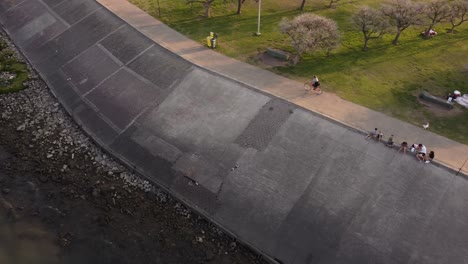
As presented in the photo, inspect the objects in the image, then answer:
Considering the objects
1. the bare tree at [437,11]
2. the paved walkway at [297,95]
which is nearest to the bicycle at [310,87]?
the paved walkway at [297,95]

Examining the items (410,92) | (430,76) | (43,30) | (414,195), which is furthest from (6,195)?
(430,76)

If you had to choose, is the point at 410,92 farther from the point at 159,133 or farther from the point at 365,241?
the point at 159,133

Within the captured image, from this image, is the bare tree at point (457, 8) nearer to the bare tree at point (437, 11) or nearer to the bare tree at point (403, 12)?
the bare tree at point (437, 11)

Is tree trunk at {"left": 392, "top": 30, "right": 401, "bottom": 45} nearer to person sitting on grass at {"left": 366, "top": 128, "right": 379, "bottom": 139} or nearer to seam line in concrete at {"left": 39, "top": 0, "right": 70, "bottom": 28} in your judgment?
person sitting on grass at {"left": 366, "top": 128, "right": 379, "bottom": 139}

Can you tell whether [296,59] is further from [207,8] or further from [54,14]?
[54,14]

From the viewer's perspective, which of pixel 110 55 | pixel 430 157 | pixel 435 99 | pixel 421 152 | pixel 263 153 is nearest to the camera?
pixel 430 157

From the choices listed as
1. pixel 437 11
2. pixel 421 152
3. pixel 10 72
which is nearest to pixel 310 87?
pixel 421 152
